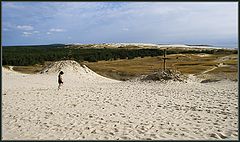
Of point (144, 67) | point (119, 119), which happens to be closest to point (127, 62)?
point (144, 67)

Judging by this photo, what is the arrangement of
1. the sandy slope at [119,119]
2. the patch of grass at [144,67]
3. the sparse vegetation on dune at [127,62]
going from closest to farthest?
the sandy slope at [119,119]
the patch of grass at [144,67]
the sparse vegetation on dune at [127,62]

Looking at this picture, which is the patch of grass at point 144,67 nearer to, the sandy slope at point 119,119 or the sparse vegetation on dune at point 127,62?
the sparse vegetation on dune at point 127,62

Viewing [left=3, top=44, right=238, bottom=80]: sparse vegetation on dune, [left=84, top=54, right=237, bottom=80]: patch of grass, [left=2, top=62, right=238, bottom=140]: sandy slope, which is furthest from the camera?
[left=3, top=44, right=238, bottom=80]: sparse vegetation on dune

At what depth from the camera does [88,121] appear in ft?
31.8

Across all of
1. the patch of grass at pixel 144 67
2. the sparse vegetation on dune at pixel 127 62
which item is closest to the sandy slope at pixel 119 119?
the patch of grass at pixel 144 67

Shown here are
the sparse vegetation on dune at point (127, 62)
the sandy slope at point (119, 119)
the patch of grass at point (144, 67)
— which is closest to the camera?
the sandy slope at point (119, 119)

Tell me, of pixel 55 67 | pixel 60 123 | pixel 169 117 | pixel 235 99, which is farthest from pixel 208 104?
pixel 55 67

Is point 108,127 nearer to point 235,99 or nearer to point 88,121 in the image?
point 88,121

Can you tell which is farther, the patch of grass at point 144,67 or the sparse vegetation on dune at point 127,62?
the sparse vegetation on dune at point 127,62

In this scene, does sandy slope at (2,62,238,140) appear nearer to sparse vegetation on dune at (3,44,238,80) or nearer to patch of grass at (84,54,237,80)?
patch of grass at (84,54,237,80)

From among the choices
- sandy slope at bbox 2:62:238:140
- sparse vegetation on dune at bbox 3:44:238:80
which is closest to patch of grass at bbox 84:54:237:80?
sparse vegetation on dune at bbox 3:44:238:80

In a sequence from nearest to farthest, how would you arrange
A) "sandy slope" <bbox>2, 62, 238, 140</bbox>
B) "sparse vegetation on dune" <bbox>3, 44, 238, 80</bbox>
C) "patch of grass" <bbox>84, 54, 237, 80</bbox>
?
1. "sandy slope" <bbox>2, 62, 238, 140</bbox>
2. "patch of grass" <bbox>84, 54, 237, 80</bbox>
3. "sparse vegetation on dune" <bbox>3, 44, 238, 80</bbox>

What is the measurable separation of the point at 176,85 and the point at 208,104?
10.1 meters

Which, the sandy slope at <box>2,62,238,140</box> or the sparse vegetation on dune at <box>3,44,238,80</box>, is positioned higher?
the sandy slope at <box>2,62,238,140</box>
